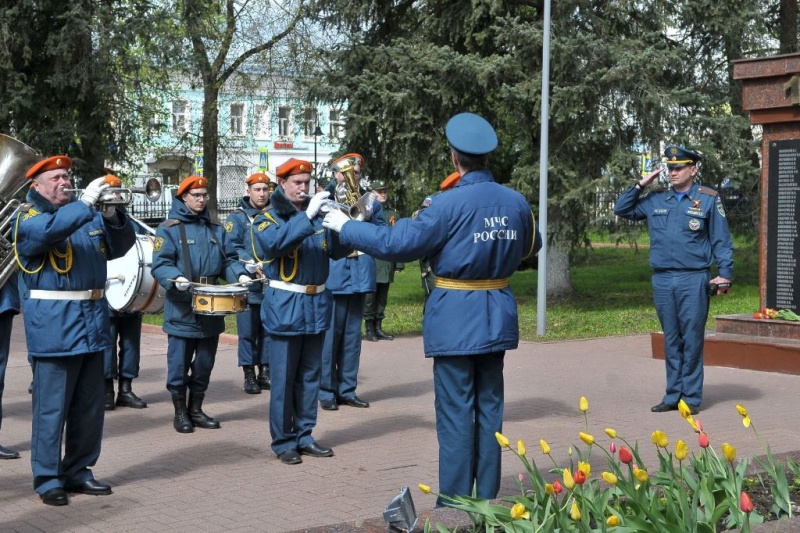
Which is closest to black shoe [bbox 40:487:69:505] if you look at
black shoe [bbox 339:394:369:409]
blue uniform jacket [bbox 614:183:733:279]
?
black shoe [bbox 339:394:369:409]

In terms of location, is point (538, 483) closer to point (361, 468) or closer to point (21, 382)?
point (361, 468)

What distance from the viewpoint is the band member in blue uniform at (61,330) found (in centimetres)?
661

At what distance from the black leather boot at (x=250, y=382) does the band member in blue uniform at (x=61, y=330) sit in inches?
161

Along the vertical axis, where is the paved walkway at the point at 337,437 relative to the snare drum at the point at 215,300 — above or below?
below

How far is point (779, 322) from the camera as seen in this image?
1197cm

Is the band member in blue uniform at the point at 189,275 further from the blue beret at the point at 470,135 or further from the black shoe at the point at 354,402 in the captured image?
the blue beret at the point at 470,135

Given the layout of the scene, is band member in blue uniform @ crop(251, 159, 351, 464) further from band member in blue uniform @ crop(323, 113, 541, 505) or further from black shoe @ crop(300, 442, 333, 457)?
band member in blue uniform @ crop(323, 113, 541, 505)

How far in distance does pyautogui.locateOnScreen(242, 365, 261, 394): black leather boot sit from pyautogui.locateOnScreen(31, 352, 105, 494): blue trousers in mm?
4005

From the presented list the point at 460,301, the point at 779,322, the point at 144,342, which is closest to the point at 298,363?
the point at 460,301

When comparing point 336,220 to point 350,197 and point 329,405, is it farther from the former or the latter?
point 329,405

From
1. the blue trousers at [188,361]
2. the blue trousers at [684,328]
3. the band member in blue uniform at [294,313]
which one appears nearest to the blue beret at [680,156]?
the blue trousers at [684,328]

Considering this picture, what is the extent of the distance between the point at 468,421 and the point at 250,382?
218 inches

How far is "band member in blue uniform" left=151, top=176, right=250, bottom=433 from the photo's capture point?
8727mm

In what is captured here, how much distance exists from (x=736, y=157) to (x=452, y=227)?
44.6 ft
